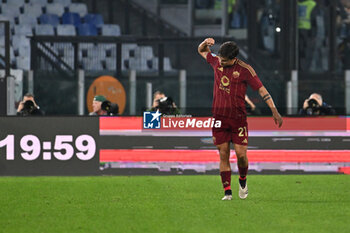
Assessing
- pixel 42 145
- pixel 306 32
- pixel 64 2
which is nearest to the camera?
pixel 42 145

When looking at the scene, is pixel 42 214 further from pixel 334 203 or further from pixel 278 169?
pixel 278 169

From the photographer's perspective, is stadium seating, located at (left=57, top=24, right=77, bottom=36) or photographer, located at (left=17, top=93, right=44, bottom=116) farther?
stadium seating, located at (left=57, top=24, right=77, bottom=36)

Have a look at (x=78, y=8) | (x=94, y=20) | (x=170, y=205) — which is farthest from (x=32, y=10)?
(x=170, y=205)

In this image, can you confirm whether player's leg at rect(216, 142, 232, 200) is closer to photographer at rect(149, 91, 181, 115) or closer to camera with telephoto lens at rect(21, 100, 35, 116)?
photographer at rect(149, 91, 181, 115)

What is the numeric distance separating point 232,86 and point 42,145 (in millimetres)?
5049

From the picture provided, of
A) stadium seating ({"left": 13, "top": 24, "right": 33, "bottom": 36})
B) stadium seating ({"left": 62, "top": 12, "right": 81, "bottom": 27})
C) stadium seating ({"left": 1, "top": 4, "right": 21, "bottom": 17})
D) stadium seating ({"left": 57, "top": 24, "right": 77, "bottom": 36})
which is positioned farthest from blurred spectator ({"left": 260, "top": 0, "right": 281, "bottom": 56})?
stadium seating ({"left": 1, "top": 4, "right": 21, "bottom": 17})

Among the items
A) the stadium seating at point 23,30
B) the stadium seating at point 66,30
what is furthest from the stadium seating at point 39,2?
the stadium seating at point 23,30

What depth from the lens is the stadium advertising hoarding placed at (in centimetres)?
1545

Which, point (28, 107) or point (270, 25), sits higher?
point (270, 25)

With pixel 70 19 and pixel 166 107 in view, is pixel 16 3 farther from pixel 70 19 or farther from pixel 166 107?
pixel 166 107

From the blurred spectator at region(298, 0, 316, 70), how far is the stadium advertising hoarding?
11964mm

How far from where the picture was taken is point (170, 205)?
1105 centimetres

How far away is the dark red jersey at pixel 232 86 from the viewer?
11.4 meters

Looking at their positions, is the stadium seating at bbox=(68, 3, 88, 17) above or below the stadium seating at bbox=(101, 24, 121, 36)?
above
